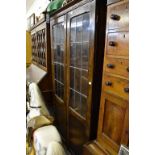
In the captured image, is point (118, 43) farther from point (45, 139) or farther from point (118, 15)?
point (45, 139)

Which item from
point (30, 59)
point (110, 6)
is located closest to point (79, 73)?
point (110, 6)

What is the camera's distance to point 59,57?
2283mm

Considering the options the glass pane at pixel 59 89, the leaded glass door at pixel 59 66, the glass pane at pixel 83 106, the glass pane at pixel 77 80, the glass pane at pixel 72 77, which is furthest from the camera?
the glass pane at pixel 59 89

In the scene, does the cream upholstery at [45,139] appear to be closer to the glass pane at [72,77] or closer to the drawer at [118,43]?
the glass pane at [72,77]

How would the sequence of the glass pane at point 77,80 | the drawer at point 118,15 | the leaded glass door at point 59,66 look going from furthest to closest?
the leaded glass door at point 59,66 → the glass pane at point 77,80 → the drawer at point 118,15

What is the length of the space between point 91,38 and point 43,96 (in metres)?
1.63

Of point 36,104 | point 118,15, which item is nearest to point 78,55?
point 118,15

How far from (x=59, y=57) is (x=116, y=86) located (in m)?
1.29

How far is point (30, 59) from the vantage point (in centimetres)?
459

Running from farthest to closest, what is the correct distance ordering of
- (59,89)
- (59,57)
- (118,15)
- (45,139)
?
(59,89) → (59,57) → (45,139) → (118,15)

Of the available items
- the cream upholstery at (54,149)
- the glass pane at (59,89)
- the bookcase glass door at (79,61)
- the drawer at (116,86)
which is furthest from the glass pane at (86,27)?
the cream upholstery at (54,149)

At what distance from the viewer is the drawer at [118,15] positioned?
1000 millimetres

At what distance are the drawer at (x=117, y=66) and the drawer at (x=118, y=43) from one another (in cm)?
4
